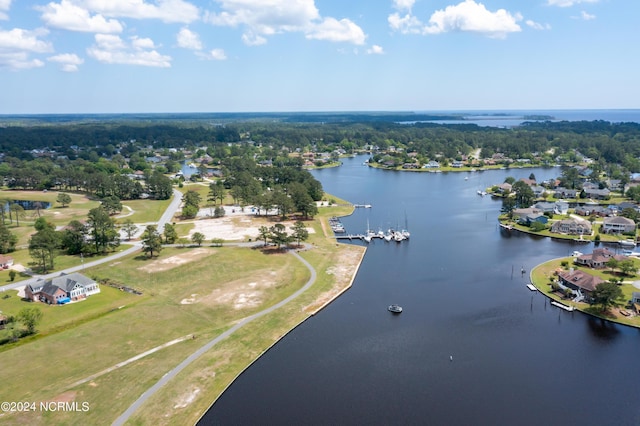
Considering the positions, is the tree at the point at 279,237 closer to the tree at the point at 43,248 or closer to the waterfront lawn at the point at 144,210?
the tree at the point at 43,248

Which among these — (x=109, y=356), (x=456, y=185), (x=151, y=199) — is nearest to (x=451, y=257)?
(x=109, y=356)

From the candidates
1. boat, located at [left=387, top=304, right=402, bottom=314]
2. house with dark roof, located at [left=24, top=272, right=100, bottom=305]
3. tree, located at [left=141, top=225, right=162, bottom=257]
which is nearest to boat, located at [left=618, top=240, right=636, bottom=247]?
boat, located at [left=387, top=304, right=402, bottom=314]

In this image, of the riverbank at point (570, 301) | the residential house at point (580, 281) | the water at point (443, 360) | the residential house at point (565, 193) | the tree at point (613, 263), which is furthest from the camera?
the residential house at point (565, 193)

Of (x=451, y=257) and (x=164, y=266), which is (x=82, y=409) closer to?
(x=164, y=266)

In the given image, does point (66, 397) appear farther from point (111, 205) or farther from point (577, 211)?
point (577, 211)

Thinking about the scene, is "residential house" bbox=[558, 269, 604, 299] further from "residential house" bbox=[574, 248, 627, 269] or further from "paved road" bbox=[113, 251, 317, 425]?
"paved road" bbox=[113, 251, 317, 425]

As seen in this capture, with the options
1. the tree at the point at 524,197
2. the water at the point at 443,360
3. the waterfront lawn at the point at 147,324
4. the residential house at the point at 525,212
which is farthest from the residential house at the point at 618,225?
the waterfront lawn at the point at 147,324

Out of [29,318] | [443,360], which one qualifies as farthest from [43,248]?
[443,360]
